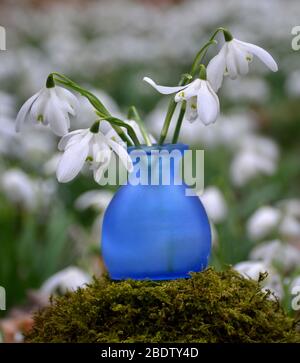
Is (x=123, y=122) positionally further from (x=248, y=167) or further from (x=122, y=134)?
(x=248, y=167)

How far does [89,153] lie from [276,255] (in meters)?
1.35

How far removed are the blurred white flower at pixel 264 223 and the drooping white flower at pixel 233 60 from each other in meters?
1.55

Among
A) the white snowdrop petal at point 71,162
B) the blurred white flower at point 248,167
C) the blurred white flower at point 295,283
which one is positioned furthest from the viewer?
the blurred white flower at point 248,167

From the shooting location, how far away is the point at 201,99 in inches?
66.6

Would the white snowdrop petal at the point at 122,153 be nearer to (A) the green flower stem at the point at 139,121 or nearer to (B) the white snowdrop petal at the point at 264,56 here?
(A) the green flower stem at the point at 139,121

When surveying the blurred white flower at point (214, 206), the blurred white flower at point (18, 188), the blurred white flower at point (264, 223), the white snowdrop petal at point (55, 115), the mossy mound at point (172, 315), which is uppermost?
the blurred white flower at point (18, 188)

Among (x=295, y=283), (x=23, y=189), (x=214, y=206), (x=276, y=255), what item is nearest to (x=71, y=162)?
(x=295, y=283)

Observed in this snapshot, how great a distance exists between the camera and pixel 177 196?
182 cm

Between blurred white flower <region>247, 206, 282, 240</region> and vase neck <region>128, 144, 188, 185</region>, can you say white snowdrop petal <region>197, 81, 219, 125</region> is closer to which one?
vase neck <region>128, 144, 188, 185</region>


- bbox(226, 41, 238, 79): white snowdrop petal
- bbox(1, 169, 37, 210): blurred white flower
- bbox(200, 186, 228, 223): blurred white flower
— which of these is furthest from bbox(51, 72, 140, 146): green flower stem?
bbox(1, 169, 37, 210): blurred white flower

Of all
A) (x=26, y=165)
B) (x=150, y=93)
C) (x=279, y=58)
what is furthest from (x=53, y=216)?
(x=279, y=58)

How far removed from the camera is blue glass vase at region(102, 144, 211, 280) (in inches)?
70.2

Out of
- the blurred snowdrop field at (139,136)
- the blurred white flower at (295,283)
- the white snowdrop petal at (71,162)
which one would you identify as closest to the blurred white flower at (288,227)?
the blurred snowdrop field at (139,136)

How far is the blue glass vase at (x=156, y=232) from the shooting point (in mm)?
1784
